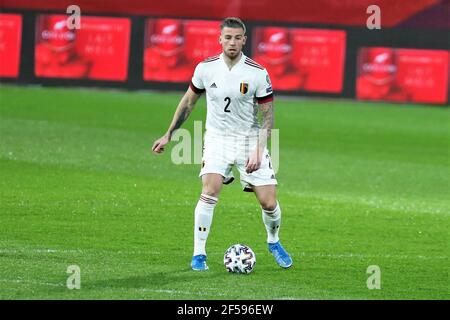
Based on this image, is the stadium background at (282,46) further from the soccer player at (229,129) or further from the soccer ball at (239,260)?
the soccer ball at (239,260)

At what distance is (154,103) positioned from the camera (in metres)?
28.7

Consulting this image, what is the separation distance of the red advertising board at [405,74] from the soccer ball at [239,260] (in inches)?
695

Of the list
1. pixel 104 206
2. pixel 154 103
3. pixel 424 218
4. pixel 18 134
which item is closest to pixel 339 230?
pixel 424 218

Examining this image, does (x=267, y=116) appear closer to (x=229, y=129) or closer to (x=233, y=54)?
(x=229, y=129)

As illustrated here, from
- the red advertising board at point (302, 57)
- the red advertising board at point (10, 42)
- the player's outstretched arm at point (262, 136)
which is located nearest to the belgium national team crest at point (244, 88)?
the player's outstretched arm at point (262, 136)

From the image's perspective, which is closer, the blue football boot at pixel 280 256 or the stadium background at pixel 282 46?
the blue football boot at pixel 280 256

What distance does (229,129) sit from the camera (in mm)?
12141

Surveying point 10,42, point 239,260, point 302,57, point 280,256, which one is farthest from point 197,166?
point 239,260

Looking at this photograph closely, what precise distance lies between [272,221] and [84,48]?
1738cm

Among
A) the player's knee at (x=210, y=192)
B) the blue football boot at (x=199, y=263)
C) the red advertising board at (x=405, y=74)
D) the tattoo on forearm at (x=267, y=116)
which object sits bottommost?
the blue football boot at (x=199, y=263)

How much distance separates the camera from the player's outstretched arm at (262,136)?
11.9 metres

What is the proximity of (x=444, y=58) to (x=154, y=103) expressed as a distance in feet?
22.9

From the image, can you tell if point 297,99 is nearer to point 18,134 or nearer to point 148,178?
point 18,134
